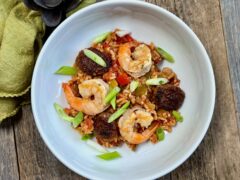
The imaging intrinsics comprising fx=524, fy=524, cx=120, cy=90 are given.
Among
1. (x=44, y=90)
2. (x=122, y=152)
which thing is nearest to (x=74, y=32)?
(x=44, y=90)

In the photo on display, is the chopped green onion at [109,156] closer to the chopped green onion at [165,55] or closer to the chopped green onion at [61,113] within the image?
the chopped green onion at [61,113]

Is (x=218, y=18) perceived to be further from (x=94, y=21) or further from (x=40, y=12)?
(x=40, y=12)

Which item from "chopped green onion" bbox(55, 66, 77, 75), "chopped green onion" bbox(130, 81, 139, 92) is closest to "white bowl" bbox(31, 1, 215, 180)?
"chopped green onion" bbox(55, 66, 77, 75)

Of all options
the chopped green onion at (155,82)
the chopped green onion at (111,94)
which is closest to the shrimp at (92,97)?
the chopped green onion at (111,94)

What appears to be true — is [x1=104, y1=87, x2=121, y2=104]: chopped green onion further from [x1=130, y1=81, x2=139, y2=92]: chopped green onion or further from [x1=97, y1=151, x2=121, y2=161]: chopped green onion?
[x1=97, y1=151, x2=121, y2=161]: chopped green onion

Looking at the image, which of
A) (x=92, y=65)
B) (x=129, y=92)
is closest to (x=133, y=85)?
(x=129, y=92)

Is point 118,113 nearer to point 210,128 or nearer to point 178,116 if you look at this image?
point 178,116
